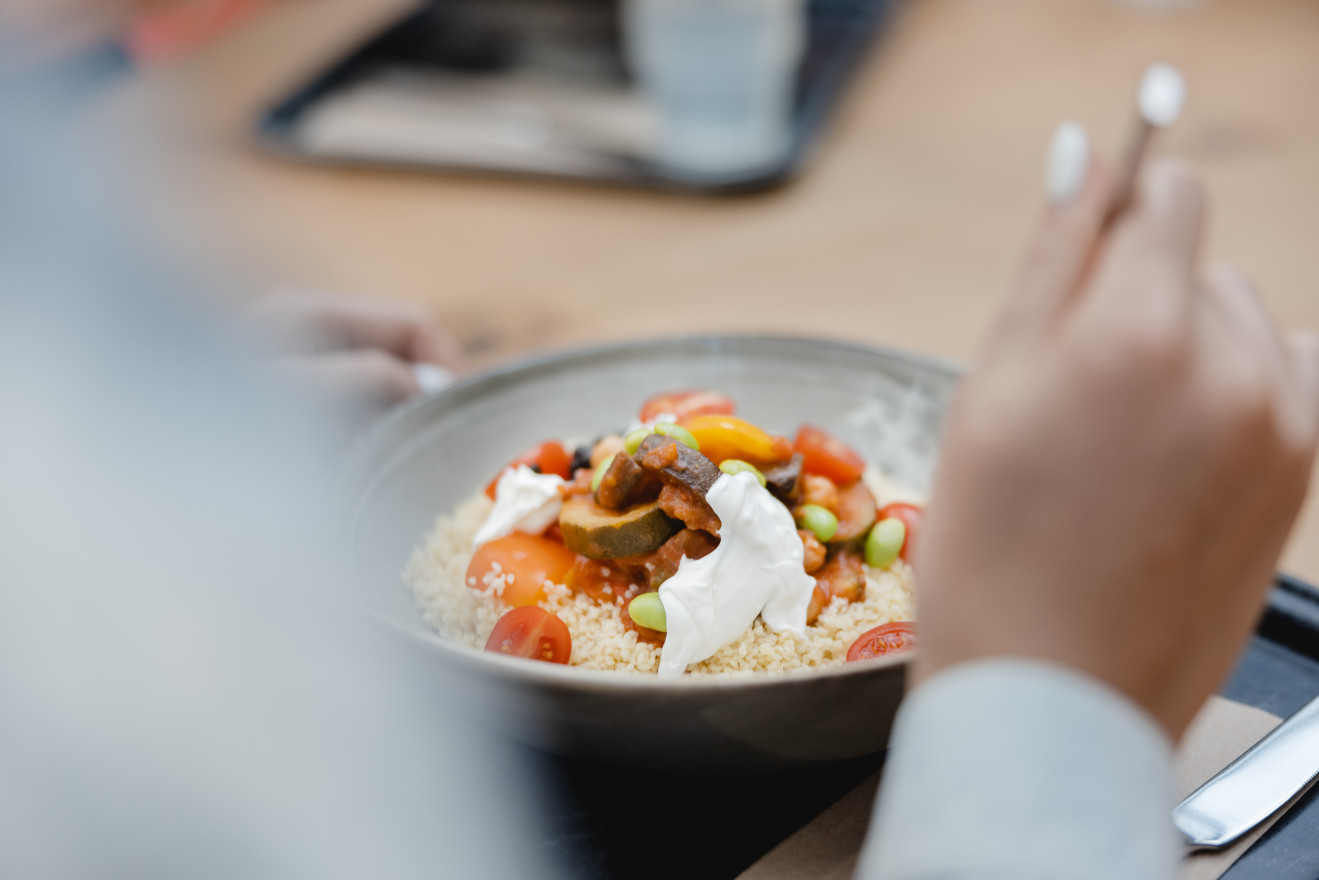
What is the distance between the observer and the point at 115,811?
60 cm

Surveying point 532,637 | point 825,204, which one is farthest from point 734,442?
point 825,204

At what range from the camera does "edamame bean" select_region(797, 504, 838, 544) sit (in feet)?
3.04

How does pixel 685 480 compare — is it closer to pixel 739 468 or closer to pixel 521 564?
pixel 739 468

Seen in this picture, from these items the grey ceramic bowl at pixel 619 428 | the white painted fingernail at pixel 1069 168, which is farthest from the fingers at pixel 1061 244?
the grey ceramic bowl at pixel 619 428

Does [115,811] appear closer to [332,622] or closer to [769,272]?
[332,622]

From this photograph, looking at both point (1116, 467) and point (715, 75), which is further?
point (715, 75)

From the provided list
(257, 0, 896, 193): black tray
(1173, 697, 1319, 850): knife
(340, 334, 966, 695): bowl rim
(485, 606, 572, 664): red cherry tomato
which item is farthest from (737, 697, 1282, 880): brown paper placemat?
(257, 0, 896, 193): black tray

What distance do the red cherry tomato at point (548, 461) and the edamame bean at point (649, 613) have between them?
242 millimetres

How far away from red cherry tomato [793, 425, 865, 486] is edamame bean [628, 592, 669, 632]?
25 centimetres

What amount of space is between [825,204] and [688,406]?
43.9 inches

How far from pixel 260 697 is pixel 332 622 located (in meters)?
0.12

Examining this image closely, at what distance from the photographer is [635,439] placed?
925 mm

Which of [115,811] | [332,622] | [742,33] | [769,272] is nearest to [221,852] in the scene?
[115,811]

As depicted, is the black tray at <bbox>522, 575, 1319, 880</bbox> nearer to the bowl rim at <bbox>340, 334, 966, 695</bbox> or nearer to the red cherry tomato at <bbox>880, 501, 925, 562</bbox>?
the bowl rim at <bbox>340, 334, 966, 695</bbox>
